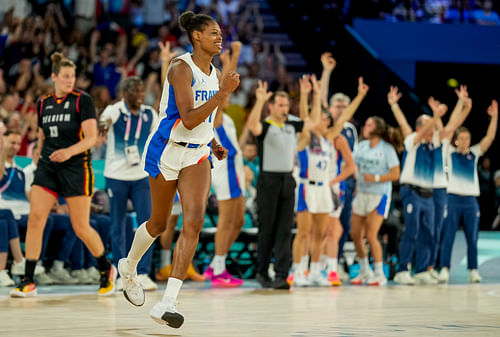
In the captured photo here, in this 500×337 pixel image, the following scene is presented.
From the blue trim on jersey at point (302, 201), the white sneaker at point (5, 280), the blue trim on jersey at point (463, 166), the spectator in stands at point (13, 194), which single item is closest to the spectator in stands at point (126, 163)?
the spectator in stands at point (13, 194)

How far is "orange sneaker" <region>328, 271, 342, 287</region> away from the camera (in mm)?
10523

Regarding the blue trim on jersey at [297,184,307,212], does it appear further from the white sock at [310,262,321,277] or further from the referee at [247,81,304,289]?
the white sock at [310,262,321,277]

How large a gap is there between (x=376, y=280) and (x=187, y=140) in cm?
508

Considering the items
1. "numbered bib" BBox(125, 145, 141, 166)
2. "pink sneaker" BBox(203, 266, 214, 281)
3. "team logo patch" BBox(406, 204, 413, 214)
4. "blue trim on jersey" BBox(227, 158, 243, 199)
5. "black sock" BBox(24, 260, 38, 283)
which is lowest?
"pink sneaker" BBox(203, 266, 214, 281)

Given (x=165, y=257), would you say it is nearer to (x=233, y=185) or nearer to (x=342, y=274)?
(x=233, y=185)

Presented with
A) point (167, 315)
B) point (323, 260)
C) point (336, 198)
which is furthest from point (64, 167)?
point (323, 260)

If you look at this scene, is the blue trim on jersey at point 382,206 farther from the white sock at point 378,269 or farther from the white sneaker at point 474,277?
the white sneaker at point 474,277

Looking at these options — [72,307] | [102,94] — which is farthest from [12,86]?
[72,307]

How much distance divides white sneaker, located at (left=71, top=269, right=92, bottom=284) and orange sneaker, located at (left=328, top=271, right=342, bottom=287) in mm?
2654

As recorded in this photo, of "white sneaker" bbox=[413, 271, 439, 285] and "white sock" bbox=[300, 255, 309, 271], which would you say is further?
"white sneaker" bbox=[413, 271, 439, 285]

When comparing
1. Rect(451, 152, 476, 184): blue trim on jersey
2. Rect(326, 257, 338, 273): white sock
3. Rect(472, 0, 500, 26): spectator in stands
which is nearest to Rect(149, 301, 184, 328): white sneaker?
Rect(326, 257, 338, 273): white sock

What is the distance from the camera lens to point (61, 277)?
10016 millimetres

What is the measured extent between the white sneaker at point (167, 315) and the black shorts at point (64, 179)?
2.61 m

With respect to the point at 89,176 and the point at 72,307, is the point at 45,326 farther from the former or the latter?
the point at 89,176
